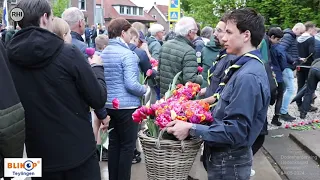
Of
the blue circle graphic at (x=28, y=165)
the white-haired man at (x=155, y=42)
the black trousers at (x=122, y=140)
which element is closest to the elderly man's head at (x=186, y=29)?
the black trousers at (x=122, y=140)

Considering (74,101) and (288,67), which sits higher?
(74,101)

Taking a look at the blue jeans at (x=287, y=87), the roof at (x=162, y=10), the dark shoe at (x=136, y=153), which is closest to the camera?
the dark shoe at (x=136, y=153)

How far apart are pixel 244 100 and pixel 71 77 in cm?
109

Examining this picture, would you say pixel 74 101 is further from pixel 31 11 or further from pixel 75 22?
pixel 75 22

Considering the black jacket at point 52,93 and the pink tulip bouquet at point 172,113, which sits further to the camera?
the pink tulip bouquet at point 172,113

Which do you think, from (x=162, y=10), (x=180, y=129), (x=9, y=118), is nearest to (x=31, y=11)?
(x=9, y=118)

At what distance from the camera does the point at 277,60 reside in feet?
23.2

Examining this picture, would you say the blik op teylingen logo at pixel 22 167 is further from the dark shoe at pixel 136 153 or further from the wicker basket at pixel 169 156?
the dark shoe at pixel 136 153

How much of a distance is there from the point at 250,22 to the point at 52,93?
4.32ft

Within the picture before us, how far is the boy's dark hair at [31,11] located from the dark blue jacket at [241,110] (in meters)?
1.23

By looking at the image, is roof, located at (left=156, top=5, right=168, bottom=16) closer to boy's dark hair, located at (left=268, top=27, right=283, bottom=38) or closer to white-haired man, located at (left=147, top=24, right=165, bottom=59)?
white-haired man, located at (left=147, top=24, right=165, bottom=59)

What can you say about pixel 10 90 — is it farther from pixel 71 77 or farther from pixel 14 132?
pixel 71 77

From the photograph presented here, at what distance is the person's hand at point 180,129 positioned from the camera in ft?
7.71

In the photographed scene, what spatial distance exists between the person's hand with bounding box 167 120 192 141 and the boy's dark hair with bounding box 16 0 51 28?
109cm
